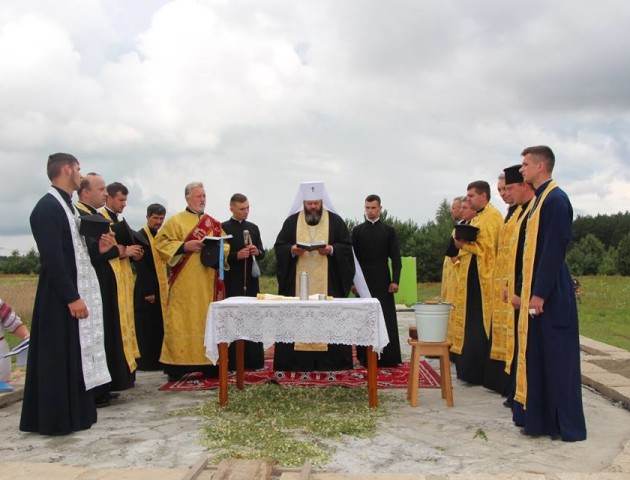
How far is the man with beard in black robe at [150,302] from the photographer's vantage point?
8672 mm

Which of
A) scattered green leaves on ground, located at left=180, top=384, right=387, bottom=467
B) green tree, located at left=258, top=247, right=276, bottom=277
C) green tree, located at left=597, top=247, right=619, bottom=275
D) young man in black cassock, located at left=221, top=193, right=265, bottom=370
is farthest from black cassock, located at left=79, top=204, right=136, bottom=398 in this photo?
green tree, located at left=597, top=247, right=619, bottom=275

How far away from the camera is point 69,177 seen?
5.79m

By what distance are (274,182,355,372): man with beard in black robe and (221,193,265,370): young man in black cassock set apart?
1.37 ft

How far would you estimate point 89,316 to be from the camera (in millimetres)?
5750

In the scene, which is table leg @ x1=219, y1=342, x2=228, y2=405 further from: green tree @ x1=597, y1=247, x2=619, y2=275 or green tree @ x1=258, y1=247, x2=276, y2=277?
green tree @ x1=597, y1=247, x2=619, y2=275

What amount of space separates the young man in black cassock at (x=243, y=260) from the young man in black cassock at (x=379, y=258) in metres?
1.41

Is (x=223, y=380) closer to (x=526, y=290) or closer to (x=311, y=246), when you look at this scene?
(x=311, y=246)

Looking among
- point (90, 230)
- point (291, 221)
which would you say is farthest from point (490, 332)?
point (90, 230)

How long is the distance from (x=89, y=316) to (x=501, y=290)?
397 centimetres

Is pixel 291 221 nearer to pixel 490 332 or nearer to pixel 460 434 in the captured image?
pixel 490 332

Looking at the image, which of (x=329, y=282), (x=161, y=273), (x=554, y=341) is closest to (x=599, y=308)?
(x=329, y=282)

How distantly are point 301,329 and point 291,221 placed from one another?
257cm

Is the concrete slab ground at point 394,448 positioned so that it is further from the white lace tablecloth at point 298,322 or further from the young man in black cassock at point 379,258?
the young man in black cassock at point 379,258

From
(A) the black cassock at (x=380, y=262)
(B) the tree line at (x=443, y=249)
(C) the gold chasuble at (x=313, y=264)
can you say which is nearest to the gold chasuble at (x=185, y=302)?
(C) the gold chasuble at (x=313, y=264)
